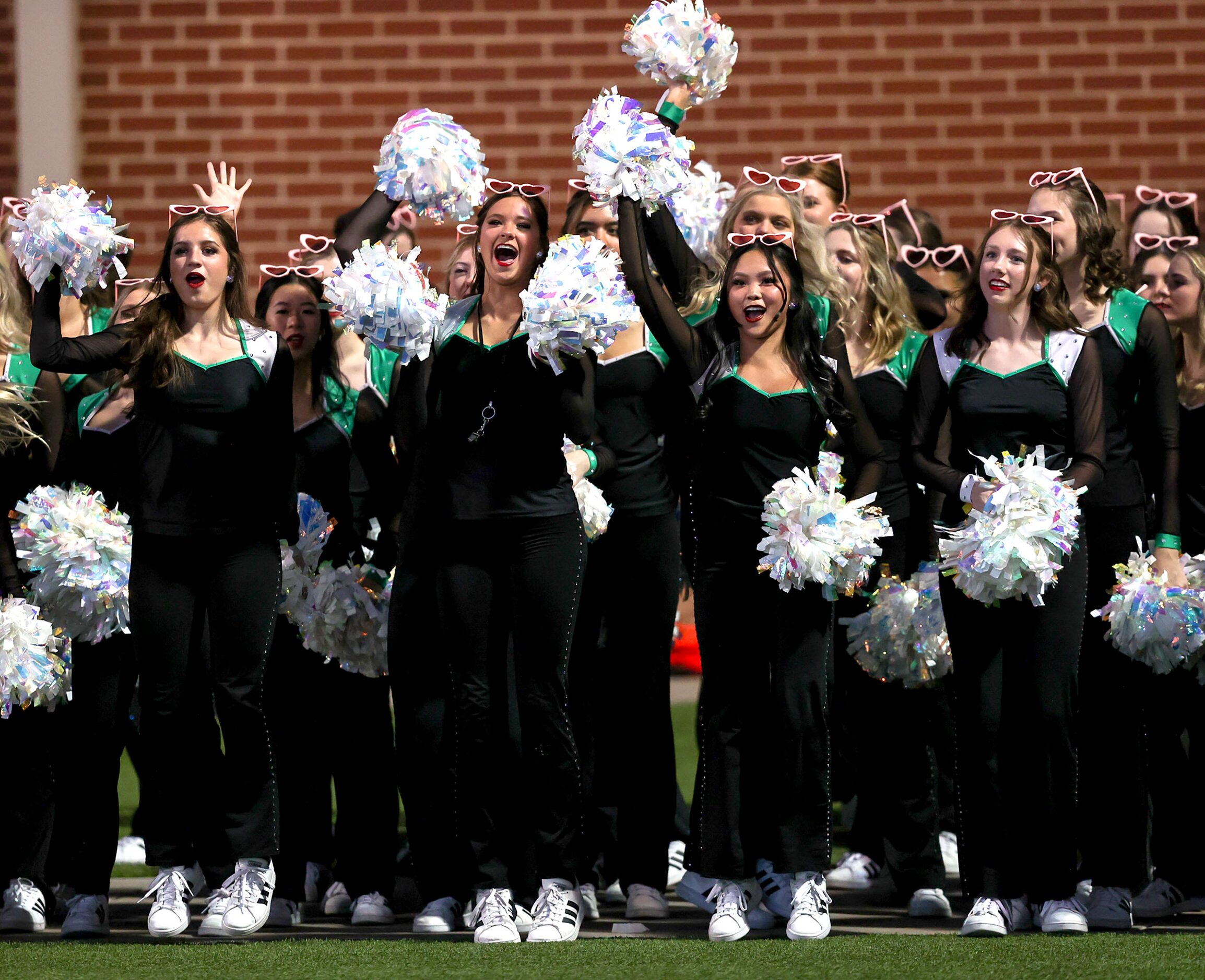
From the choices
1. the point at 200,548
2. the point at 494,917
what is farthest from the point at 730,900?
the point at 200,548

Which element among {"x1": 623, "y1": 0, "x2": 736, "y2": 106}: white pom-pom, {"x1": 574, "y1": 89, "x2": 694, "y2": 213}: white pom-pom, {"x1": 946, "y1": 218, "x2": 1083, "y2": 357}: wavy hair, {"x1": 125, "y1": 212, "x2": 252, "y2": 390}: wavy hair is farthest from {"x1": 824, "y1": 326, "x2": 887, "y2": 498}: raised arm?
{"x1": 125, "y1": 212, "x2": 252, "y2": 390}: wavy hair

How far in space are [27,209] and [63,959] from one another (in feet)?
6.66

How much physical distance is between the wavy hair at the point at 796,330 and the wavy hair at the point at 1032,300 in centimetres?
34

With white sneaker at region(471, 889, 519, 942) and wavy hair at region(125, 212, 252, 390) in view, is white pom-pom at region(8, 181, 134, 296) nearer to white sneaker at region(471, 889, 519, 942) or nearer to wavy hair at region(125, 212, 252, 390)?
wavy hair at region(125, 212, 252, 390)

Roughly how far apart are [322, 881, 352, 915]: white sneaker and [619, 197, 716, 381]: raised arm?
1848mm

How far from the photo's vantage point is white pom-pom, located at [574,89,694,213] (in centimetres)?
491

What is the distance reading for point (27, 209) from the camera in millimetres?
5133

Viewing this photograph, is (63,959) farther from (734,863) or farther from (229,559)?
(734,863)

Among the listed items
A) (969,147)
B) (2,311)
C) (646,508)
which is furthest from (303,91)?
(646,508)

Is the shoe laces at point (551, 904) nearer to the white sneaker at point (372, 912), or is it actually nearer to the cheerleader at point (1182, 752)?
the white sneaker at point (372, 912)

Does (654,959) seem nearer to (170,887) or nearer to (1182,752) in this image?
(170,887)

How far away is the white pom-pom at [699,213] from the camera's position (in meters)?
6.23

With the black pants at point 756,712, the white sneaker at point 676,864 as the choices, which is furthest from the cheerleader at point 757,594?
the white sneaker at point 676,864

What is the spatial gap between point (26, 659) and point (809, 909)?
2.21 metres
